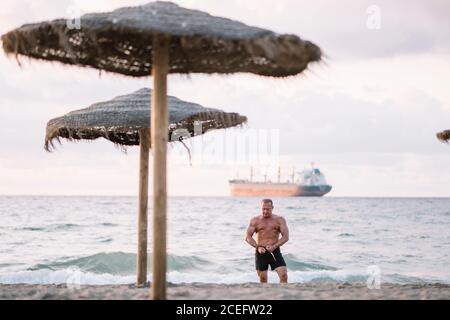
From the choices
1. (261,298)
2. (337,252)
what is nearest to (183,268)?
(337,252)

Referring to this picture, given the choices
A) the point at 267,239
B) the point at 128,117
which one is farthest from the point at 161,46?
the point at 267,239

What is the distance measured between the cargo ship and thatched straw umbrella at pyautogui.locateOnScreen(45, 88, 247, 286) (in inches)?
3074

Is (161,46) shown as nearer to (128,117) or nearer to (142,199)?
(128,117)

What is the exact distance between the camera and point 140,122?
7133 mm

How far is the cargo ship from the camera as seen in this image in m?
86.0

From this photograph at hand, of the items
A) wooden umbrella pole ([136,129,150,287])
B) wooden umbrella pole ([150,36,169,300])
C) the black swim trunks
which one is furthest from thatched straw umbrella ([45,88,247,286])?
wooden umbrella pole ([150,36,169,300])

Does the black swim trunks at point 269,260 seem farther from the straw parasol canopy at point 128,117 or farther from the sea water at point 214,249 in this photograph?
the sea water at point 214,249

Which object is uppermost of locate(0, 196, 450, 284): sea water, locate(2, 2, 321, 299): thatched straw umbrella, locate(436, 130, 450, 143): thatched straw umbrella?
locate(2, 2, 321, 299): thatched straw umbrella

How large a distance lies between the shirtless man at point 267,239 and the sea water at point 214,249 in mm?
5735

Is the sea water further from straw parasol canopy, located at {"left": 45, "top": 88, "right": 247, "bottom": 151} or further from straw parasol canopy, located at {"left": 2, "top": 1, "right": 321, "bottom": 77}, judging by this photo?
straw parasol canopy, located at {"left": 2, "top": 1, "right": 321, "bottom": 77}

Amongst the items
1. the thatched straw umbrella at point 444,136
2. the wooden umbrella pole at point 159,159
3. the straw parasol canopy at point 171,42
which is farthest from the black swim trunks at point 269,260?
the wooden umbrella pole at point 159,159

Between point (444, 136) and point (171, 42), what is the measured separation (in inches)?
216

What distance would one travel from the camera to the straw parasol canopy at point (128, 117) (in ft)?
23.2
